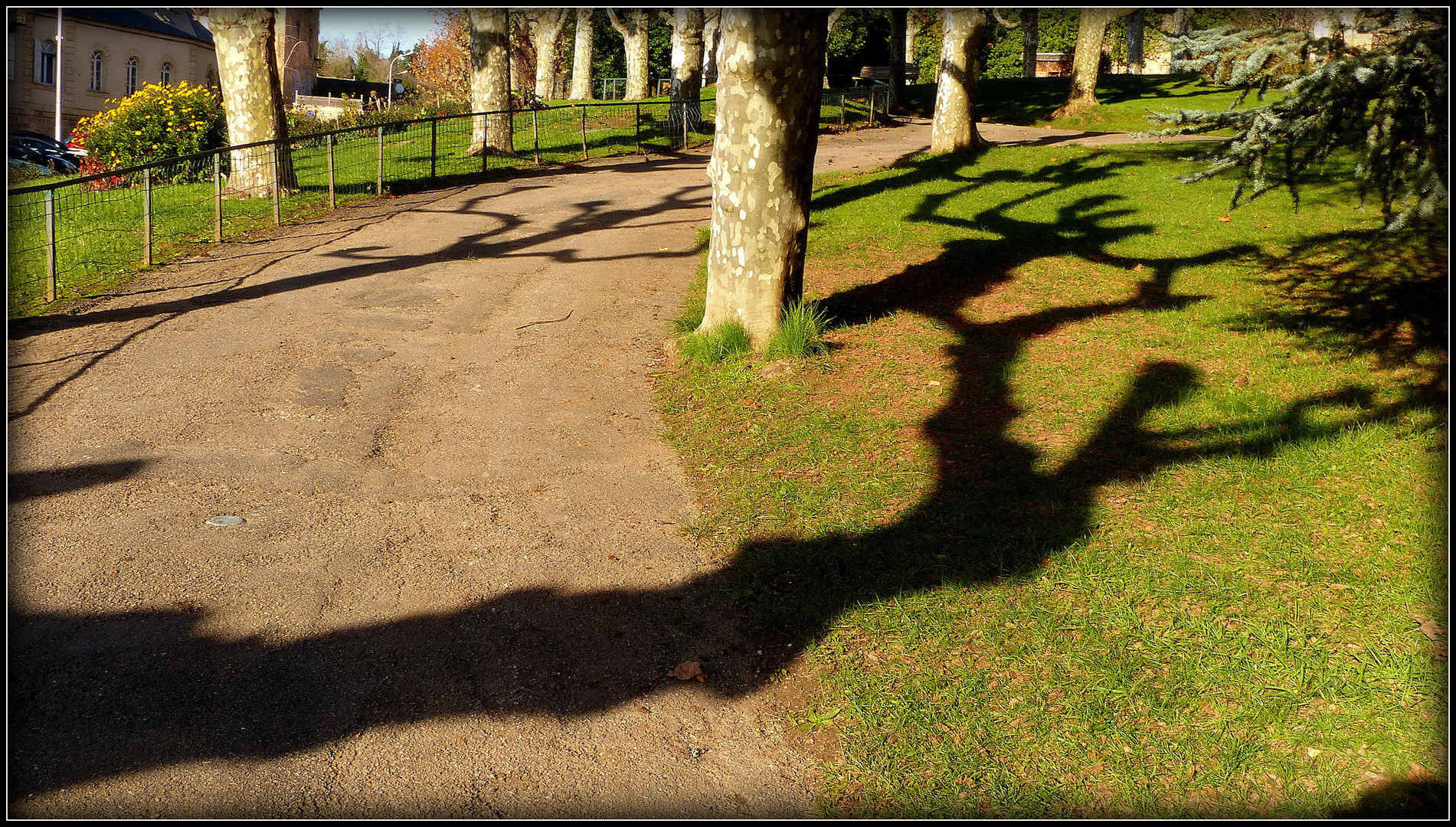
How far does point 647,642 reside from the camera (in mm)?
4195

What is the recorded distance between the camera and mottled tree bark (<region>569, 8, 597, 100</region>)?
38.6 metres

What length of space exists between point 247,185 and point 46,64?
116 ft

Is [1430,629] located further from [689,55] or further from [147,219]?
[689,55]

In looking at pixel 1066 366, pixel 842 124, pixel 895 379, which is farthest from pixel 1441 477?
pixel 842 124

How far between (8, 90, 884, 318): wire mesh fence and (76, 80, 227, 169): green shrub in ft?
1.41

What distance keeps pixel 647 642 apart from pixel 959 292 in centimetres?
608

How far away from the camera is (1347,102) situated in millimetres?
5574

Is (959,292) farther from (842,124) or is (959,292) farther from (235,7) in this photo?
(842,124)

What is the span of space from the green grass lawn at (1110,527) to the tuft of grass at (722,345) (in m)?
0.14

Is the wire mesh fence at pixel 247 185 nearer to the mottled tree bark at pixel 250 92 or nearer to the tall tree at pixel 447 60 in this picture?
the mottled tree bark at pixel 250 92

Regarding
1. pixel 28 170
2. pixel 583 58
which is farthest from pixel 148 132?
pixel 583 58

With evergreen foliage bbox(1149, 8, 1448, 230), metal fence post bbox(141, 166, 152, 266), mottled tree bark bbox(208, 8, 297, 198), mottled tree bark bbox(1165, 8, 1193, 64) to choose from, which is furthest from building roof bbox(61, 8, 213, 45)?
evergreen foliage bbox(1149, 8, 1448, 230)

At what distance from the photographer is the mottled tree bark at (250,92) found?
545 inches

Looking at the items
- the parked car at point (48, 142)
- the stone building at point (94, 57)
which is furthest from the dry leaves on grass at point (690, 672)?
the stone building at point (94, 57)
